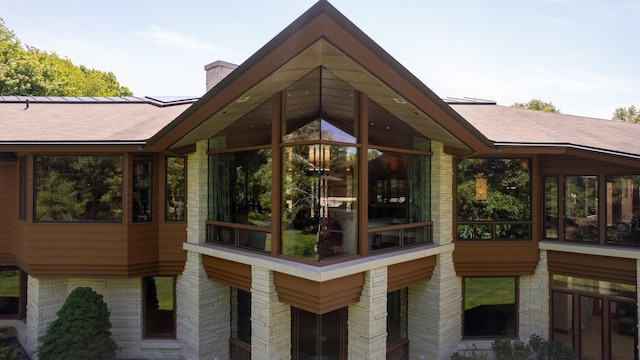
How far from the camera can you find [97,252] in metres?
9.51

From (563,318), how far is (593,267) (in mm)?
1654

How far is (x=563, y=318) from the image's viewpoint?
32.7ft

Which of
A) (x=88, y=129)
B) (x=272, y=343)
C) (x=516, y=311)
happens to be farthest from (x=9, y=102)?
(x=516, y=311)

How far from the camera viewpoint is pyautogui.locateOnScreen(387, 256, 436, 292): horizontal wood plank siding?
8.12 metres

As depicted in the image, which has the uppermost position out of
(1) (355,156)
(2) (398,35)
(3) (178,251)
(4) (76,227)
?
(2) (398,35)

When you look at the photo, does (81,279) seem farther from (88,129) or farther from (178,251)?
(88,129)

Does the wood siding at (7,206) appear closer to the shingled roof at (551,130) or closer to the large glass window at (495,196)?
the large glass window at (495,196)

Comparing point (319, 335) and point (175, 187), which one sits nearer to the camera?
point (319, 335)

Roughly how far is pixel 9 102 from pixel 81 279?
8717mm

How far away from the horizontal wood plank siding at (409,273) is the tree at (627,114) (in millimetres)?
48257

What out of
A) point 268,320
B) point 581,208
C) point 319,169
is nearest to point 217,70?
point 319,169

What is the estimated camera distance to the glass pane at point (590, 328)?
31.0ft

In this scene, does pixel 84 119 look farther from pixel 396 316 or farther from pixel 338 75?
pixel 396 316

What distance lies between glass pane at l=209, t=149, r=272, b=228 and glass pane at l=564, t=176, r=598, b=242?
8.03m
